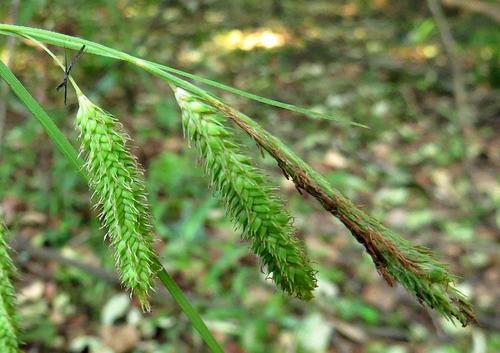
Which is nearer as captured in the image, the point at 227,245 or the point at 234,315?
the point at 234,315

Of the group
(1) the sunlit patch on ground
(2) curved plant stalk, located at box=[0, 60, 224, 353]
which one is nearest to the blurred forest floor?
(1) the sunlit patch on ground

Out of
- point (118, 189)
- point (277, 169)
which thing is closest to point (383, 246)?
point (118, 189)

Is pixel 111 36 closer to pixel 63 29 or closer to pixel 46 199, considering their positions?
pixel 63 29

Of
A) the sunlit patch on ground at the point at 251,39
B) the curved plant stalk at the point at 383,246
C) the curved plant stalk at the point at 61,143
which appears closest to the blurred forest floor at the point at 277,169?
the sunlit patch on ground at the point at 251,39

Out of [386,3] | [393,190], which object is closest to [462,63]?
[386,3]

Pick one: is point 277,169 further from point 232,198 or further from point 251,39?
point 232,198

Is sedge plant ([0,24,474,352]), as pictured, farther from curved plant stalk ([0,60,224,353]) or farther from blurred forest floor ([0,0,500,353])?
blurred forest floor ([0,0,500,353])

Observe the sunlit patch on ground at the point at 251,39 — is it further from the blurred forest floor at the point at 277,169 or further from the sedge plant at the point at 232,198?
the sedge plant at the point at 232,198
